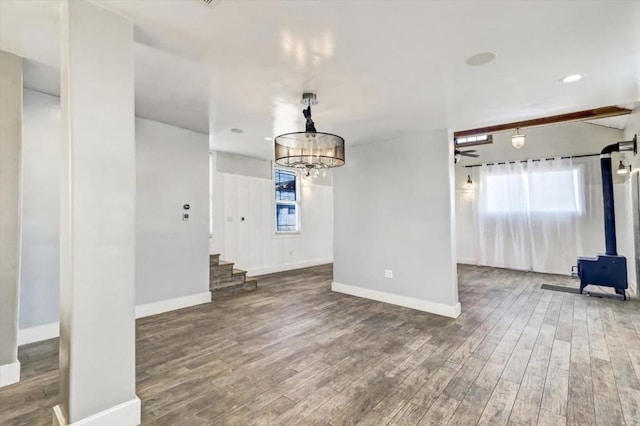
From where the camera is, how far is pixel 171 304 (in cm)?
423

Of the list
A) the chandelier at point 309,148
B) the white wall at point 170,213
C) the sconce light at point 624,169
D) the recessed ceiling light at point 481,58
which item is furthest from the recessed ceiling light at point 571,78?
the white wall at point 170,213

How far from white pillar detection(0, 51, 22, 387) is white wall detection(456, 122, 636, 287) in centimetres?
837

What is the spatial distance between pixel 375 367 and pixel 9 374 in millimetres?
3089

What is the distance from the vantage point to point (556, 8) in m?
1.76

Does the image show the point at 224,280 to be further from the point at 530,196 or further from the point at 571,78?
the point at 530,196

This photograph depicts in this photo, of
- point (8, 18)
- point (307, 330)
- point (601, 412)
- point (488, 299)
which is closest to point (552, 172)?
point (488, 299)

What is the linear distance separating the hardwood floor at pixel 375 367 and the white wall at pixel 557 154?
220 centimetres

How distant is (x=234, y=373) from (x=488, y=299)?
4.24 m

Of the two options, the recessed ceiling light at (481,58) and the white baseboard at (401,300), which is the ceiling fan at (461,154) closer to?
the white baseboard at (401,300)

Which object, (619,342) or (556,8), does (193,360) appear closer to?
(556,8)

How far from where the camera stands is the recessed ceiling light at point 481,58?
2.27 m

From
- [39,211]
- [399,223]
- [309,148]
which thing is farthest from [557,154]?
[39,211]

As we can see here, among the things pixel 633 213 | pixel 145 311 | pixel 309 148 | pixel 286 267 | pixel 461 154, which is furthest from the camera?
pixel 286 267

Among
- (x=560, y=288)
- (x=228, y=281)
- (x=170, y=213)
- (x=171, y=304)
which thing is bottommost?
(x=560, y=288)
